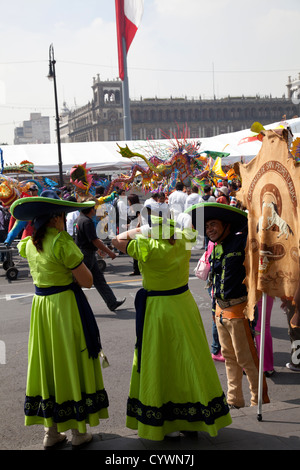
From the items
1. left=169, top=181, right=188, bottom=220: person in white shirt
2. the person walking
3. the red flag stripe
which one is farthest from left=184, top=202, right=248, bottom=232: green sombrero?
the red flag stripe

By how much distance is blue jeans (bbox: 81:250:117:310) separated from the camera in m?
7.49

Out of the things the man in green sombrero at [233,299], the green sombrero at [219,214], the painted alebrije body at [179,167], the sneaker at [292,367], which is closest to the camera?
the green sombrero at [219,214]

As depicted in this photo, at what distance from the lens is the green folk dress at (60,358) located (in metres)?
3.52

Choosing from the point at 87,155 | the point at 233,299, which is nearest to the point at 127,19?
the point at 87,155

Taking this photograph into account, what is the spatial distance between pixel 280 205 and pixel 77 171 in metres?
8.16

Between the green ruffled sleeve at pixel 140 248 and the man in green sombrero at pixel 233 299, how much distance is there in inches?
28.4

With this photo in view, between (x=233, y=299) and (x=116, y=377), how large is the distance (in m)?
1.75

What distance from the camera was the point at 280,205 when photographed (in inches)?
139

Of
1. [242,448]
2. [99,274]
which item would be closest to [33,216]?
[242,448]

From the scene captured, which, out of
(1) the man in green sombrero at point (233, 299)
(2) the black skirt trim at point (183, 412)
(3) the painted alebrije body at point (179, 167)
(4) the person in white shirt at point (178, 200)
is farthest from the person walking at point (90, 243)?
(3) the painted alebrije body at point (179, 167)

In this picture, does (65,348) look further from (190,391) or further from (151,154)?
(151,154)

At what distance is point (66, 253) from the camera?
354 centimetres

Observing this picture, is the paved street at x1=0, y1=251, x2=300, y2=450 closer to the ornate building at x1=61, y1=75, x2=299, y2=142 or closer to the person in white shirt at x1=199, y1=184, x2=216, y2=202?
the person in white shirt at x1=199, y1=184, x2=216, y2=202

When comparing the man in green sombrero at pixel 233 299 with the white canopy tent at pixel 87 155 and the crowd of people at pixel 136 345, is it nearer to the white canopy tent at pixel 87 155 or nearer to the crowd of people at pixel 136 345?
the crowd of people at pixel 136 345
